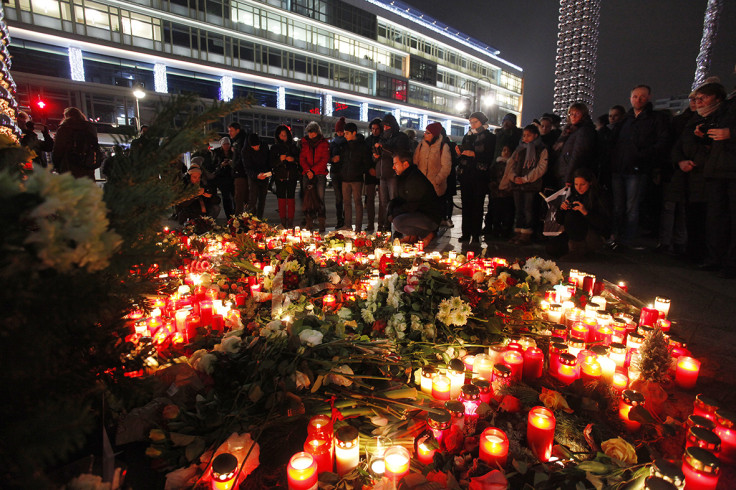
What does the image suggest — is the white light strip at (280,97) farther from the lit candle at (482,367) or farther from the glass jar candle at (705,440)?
the glass jar candle at (705,440)

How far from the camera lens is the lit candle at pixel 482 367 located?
2.49 metres

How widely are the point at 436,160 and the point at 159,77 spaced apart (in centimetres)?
3074

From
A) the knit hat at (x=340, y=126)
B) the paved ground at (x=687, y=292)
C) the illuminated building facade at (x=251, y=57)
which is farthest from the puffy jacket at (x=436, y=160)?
the illuminated building facade at (x=251, y=57)

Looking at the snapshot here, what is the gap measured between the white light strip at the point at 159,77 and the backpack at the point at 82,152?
91.5 ft

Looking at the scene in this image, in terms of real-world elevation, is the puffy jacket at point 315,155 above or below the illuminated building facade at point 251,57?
below

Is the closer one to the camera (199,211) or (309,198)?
(199,211)

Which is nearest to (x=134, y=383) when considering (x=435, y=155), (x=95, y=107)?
(x=435, y=155)

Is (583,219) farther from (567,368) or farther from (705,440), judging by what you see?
(705,440)

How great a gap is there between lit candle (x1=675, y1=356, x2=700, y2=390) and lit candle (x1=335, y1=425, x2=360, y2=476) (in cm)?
217

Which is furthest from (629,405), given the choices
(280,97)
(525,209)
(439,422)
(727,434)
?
(280,97)

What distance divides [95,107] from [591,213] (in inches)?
1251

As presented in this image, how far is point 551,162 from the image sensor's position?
7.01 m

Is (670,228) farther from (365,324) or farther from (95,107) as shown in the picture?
(95,107)

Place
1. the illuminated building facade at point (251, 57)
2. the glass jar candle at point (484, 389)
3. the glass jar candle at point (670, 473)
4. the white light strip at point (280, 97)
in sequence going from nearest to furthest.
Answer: the glass jar candle at point (670, 473) < the glass jar candle at point (484, 389) < the illuminated building facade at point (251, 57) < the white light strip at point (280, 97)
